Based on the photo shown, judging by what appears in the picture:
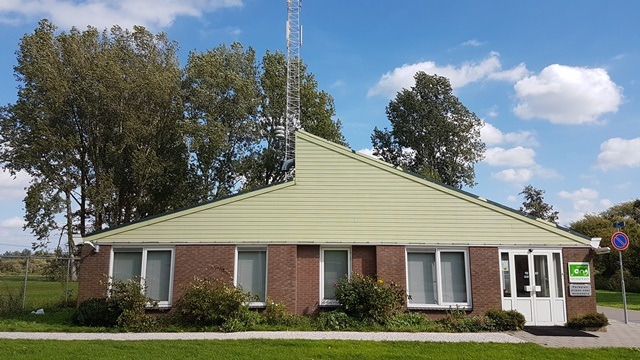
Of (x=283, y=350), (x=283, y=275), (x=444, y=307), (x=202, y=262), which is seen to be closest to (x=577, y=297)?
(x=444, y=307)

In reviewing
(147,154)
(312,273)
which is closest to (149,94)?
(147,154)

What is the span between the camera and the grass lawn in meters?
9.55

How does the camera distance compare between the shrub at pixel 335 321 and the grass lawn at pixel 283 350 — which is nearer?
the grass lawn at pixel 283 350

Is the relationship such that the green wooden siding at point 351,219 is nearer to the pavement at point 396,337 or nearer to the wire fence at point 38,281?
the pavement at point 396,337

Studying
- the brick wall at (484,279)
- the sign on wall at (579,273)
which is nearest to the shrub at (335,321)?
the brick wall at (484,279)

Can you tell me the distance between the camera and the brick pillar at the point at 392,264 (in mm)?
14180

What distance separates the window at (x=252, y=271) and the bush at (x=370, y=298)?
2366mm

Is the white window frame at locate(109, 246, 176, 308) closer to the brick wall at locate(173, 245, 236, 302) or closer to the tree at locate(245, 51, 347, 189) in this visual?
the brick wall at locate(173, 245, 236, 302)

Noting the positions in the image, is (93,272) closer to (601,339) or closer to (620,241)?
(601,339)

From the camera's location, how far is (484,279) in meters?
14.1

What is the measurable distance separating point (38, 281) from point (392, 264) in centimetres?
2471

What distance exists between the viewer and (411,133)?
43.3 m

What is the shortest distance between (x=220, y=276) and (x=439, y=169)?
31717mm

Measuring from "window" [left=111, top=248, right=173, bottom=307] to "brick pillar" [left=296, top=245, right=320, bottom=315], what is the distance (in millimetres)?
3973
